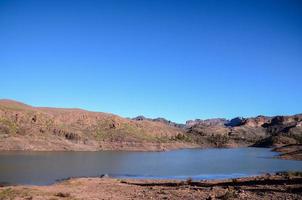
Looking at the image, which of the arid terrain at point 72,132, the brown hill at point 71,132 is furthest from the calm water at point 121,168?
the brown hill at point 71,132

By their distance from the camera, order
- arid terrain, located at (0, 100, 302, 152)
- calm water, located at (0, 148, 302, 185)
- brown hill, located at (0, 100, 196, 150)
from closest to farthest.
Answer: calm water, located at (0, 148, 302, 185)
arid terrain, located at (0, 100, 302, 152)
brown hill, located at (0, 100, 196, 150)

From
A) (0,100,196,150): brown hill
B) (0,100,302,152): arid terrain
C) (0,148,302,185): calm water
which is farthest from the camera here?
(0,100,196,150): brown hill

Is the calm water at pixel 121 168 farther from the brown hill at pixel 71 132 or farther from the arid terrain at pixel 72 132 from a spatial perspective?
the brown hill at pixel 71 132

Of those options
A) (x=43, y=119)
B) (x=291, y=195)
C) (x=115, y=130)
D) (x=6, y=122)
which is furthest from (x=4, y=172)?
(x=115, y=130)

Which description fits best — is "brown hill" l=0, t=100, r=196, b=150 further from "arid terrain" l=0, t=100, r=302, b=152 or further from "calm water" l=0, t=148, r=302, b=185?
"calm water" l=0, t=148, r=302, b=185

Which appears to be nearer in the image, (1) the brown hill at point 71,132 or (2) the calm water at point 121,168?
(2) the calm water at point 121,168

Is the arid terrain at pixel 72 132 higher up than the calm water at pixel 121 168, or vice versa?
the arid terrain at pixel 72 132

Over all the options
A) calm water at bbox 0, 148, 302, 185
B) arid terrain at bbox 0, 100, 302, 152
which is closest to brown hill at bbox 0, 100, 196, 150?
arid terrain at bbox 0, 100, 302, 152

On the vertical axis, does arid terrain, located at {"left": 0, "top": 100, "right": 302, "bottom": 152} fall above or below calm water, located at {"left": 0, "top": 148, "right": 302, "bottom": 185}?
above

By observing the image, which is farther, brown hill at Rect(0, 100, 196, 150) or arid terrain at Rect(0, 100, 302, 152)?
brown hill at Rect(0, 100, 196, 150)

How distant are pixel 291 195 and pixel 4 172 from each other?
4143 centimetres

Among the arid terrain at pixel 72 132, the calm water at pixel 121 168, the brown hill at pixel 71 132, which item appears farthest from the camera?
the brown hill at pixel 71 132

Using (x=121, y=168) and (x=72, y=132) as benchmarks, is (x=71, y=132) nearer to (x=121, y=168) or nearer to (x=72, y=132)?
(x=72, y=132)

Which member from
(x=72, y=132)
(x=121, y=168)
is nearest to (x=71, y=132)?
(x=72, y=132)
